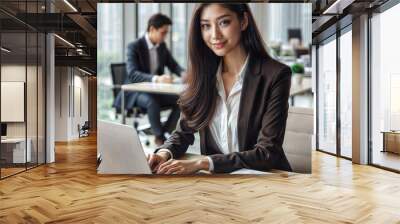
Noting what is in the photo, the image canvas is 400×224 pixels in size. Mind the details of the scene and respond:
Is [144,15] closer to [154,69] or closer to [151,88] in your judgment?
[154,69]

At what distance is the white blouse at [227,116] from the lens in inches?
241

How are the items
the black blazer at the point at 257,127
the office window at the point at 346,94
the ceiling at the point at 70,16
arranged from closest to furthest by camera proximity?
the black blazer at the point at 257,127 → the ceiling at the point at 70,16 → the office window at the point at 346,94

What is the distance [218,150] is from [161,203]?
174 cm

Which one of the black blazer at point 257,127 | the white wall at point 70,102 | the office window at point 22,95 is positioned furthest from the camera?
the white wall at point 70,102

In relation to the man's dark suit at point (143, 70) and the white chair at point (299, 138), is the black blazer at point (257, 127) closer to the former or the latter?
the white chair at point (299, 138)

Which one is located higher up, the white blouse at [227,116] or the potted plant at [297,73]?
the potted plant at [297,73]

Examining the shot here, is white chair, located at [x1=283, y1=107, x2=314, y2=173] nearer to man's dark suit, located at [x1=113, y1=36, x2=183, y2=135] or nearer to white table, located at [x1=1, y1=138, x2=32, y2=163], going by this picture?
man's dark suit, located at [x1=113, y1=36, x2=183, y2=135]

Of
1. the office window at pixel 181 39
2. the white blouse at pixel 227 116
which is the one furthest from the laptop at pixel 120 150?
the office window at pixel 181 39

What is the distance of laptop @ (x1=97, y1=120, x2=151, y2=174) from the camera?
20.5 ft

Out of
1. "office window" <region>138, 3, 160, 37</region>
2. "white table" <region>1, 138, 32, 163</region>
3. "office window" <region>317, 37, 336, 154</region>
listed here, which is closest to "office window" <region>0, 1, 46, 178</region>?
"white table" <region>1, 138, 32, 163</region>

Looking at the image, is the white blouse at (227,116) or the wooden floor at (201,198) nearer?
the wooden floor at (201,198)

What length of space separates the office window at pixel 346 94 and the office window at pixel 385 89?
2.91 feet

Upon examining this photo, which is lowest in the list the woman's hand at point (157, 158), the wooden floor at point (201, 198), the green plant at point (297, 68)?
the wooden floor at point (201, 198)

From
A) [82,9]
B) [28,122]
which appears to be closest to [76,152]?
[28,122]
